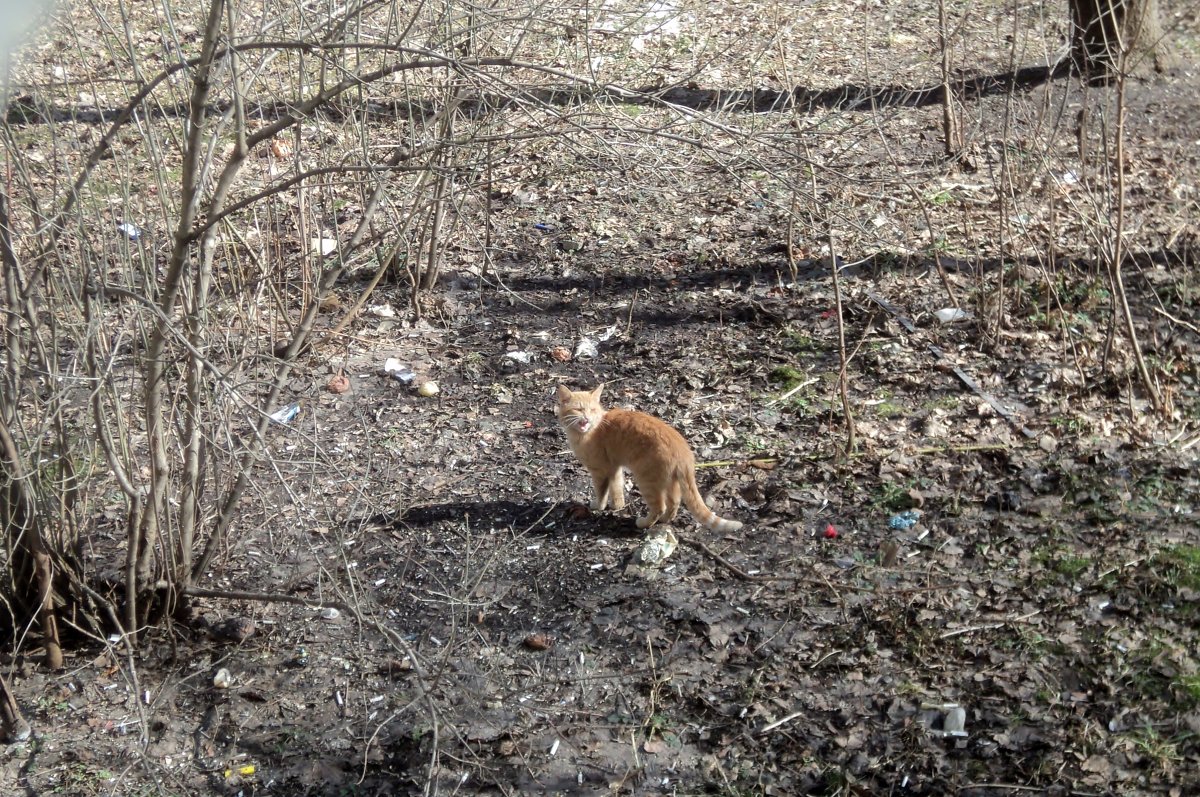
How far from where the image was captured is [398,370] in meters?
7.04

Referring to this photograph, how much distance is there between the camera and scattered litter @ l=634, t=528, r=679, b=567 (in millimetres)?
5246

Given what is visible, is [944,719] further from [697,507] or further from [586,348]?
[586,348]

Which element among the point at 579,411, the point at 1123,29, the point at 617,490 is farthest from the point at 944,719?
the point at 1123,29

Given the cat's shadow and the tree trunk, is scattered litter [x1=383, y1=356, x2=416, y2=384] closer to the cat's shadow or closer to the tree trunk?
the cat's shadow

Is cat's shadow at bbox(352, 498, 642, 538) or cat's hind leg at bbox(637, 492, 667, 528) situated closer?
cat's hind leg at bbox(637, 492, 667, 528)

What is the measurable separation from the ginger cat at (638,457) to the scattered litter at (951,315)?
2603 millimetres

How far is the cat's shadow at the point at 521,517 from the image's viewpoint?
558 cm

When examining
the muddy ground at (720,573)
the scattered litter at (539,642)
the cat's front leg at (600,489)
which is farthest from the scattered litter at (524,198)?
the scattered litter at (539,642)

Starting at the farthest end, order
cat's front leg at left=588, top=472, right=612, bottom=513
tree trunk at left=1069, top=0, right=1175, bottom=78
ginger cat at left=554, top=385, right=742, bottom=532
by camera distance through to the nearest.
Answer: tree trunk at left=1069, top=0, right=1175, bottom=78
cat's front leg at left=588, top=472, right=612, bottom=513
ginger cat at left=554, top=385, right=742, bottom=532

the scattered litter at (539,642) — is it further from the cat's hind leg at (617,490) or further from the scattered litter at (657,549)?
the cat's hind leg at (617,490)

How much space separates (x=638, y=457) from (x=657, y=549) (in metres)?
0.46

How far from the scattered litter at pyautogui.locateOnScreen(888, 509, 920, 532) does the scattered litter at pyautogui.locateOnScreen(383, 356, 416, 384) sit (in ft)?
10.5

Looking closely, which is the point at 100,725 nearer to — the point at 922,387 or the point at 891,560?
the point at 891,560

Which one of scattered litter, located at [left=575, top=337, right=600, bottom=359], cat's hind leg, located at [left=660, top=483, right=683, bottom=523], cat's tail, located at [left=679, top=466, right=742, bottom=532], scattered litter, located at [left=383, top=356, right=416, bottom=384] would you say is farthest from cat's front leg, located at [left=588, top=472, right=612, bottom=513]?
scattered litter, located at [left=383, top=356, right=416, bottom=384]
